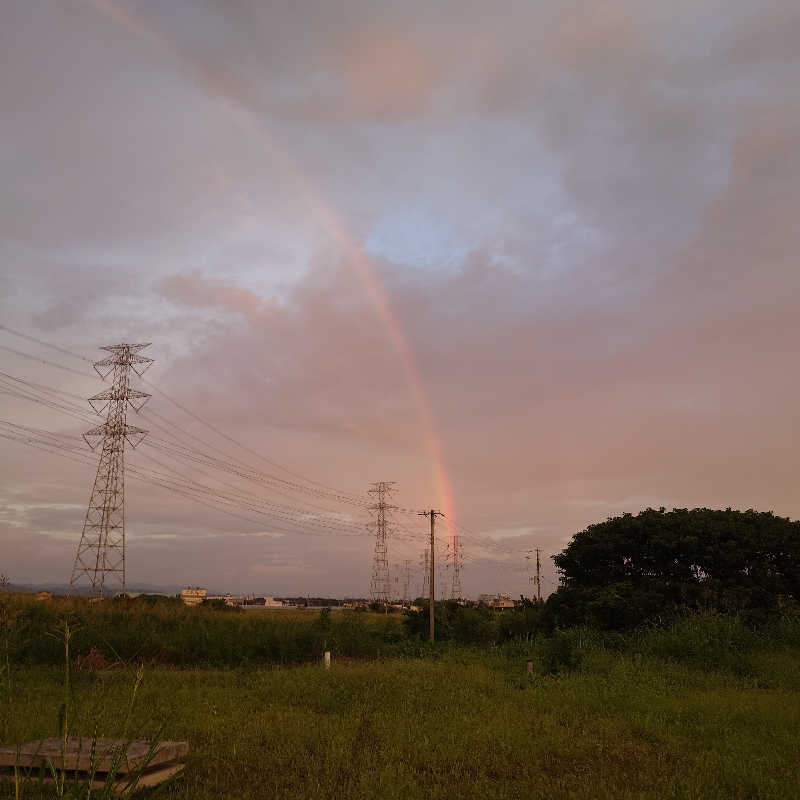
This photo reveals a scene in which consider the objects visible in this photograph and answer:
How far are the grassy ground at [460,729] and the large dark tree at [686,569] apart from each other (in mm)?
7435

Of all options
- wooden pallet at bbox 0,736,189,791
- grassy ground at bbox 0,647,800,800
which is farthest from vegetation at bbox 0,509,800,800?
wooden pallet at bbox 0,736,189,791

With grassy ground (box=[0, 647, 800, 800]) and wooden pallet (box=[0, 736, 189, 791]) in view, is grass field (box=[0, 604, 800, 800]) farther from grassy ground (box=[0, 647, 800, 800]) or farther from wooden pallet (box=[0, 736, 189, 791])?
wooden pallet (box=[0, 736, 189, 791])

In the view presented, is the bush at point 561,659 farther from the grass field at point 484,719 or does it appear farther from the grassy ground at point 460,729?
the grassy ground at point 460,729

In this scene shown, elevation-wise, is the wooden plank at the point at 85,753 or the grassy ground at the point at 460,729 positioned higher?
the wooden plank at the point at 85,753

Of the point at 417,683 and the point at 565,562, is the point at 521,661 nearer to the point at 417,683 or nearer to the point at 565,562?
the point at 417,683

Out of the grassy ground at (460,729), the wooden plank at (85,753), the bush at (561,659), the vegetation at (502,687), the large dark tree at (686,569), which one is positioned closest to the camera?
the wooden plank at (85,753)

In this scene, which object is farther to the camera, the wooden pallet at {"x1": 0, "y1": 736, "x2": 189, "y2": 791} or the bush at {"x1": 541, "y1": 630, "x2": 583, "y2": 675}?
the bush at {"x1": 541, "y1": 630, "x2": 583, "y2": 675}

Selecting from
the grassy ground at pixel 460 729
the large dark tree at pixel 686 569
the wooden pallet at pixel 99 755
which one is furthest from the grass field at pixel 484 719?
the large dark tree at pixel 686 569

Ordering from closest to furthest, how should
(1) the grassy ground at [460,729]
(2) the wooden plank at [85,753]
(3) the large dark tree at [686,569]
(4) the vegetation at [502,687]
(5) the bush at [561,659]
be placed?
(2) the wooden plank at [85,753]
(1) the grassy ground at [460,729]
(4) the vegetation at [502,687]
(5) the bush at [561,659]
(3) the large dark tree at [686,569]

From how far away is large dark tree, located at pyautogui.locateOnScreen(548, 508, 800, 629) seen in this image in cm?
2634

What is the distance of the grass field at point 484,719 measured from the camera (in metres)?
8.84

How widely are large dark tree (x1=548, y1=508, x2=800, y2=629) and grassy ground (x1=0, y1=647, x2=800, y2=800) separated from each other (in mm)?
7435

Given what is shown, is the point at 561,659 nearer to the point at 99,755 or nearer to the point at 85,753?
A: the point at 85,753

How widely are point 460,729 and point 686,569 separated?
62.5 ft
